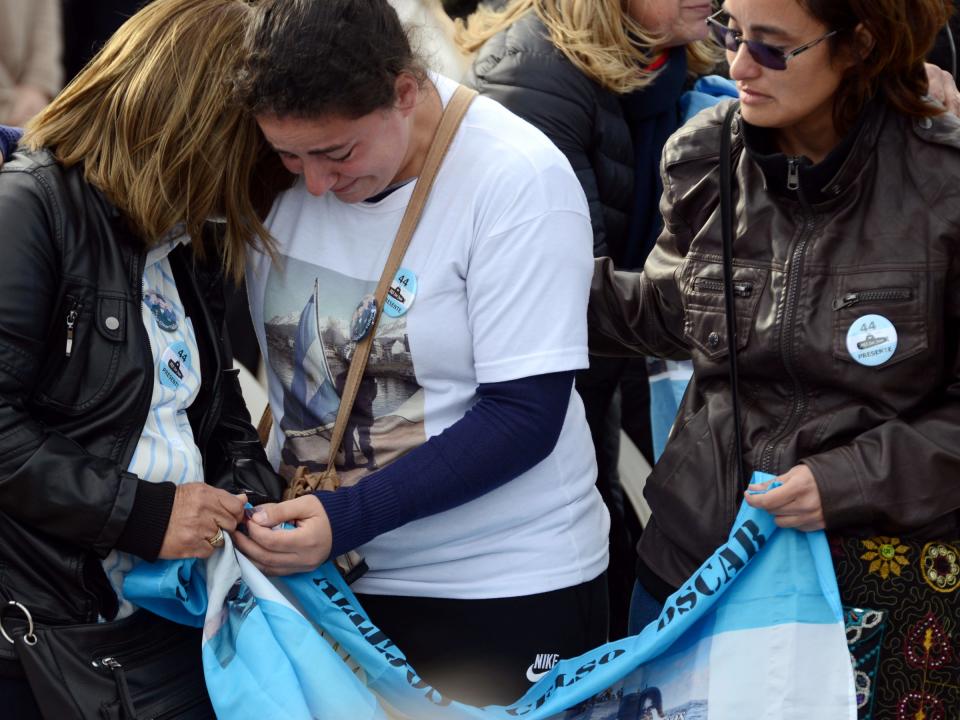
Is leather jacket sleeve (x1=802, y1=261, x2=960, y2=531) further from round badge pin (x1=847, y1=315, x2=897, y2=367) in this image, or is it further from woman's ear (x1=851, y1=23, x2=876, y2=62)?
woman's ear (x1=851, y1=23, x2=876, y2=62)

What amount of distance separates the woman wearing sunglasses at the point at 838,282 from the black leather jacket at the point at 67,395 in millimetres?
885

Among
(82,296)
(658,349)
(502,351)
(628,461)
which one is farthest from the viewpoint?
(628,461)

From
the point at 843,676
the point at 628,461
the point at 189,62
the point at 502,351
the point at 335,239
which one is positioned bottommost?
the point at 628,461

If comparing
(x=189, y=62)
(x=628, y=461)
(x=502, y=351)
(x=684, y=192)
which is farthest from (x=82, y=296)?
(x=628, y=461)

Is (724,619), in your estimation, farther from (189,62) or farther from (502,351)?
(189,62)

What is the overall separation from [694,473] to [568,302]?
0.35m

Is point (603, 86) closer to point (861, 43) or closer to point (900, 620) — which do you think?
point (861, 43)

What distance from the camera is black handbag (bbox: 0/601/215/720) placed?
187cm

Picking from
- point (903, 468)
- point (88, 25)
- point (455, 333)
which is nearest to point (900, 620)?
point (903, 468)

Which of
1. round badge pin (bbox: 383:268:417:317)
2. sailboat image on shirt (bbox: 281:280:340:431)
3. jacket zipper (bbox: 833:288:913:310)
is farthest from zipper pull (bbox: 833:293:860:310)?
sailboat image on shirt (bbox: 281:280:340:431)

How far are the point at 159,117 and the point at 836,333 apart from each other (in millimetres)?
1065

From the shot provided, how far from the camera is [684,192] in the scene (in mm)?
2164

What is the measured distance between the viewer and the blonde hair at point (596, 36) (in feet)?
9.93

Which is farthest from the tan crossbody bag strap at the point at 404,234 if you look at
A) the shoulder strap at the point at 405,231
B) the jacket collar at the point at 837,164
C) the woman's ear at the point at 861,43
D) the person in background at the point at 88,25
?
the person in background at the point at 88,25
